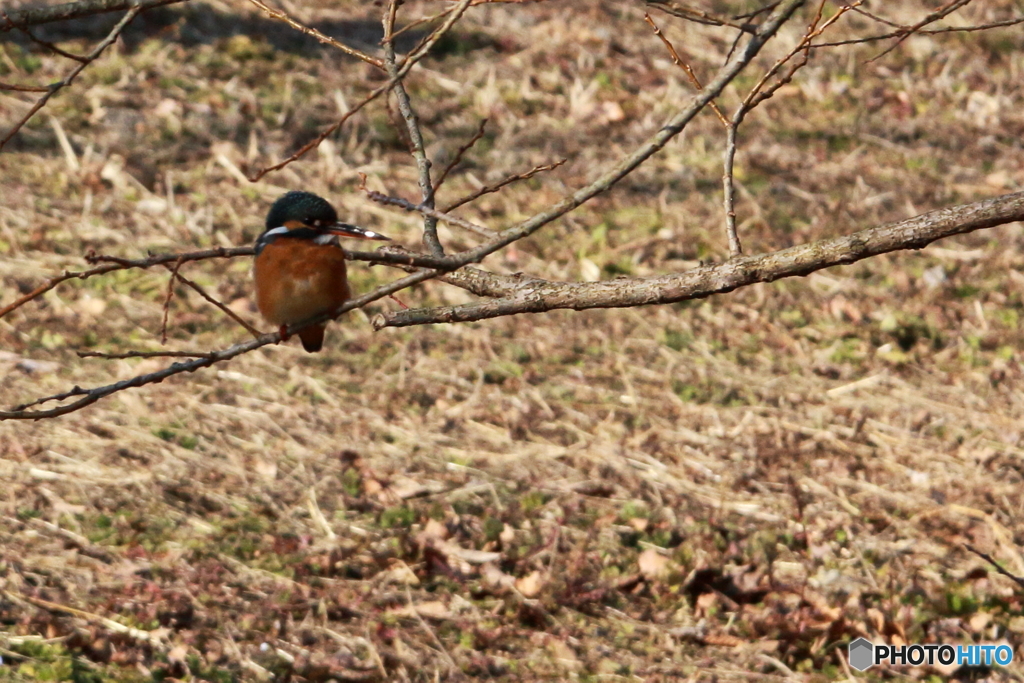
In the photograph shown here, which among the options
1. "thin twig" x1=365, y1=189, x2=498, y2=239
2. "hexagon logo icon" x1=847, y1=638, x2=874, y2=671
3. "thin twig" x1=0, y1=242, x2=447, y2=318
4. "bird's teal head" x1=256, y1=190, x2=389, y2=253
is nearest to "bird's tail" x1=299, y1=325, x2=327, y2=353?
"bird's teal head" x1=256, y1=190, x2=389, y2=253

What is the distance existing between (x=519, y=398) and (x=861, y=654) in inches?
90.2

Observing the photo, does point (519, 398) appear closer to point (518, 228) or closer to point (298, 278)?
point (298, 278)

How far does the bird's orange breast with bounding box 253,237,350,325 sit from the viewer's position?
316 centimetres

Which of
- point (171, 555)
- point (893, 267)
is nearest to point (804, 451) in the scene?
point (893, 267)

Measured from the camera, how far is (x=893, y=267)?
24.1ft

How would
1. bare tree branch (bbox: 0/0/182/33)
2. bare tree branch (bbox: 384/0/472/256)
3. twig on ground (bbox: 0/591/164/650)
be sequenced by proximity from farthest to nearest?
twig on ground (bbox: 0/591/164/650)
bare tree branch (bbox: 384/0/472/256)
bare tree branch (bbox: 0/0/182/33)

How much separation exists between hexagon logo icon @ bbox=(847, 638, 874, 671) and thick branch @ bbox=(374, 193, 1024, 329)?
8.04ft

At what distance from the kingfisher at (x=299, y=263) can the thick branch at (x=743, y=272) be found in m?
0.51

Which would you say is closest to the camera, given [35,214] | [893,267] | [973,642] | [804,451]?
[973,642]

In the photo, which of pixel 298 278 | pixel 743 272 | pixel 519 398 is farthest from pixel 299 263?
pixel 519 398

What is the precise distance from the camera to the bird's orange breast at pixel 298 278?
316 centimetres

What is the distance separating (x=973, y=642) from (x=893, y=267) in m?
3.38

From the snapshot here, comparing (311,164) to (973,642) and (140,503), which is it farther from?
(973,642)

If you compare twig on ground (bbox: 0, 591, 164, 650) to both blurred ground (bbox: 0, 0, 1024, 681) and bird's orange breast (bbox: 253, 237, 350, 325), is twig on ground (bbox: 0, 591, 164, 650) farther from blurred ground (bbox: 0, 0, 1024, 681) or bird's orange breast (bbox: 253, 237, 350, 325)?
bird's orange breast (bbox: 253, 237, 350, 325)
